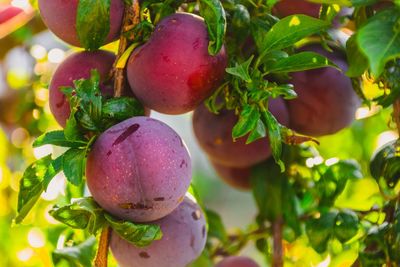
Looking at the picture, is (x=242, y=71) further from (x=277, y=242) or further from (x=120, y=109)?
(x=277, y=242)

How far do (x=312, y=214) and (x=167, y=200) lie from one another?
0.41m

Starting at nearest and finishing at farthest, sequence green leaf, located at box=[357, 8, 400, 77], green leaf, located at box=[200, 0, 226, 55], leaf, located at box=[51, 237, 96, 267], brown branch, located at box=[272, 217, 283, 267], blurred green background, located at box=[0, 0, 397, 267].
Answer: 1. green leaf, located at box=[357, 8, 400, 77]
2. green leaf, located at box=[200, 0, 226, 55]
3. leaf, located at box=[51, 237, 96, 267]
4. brown branch, located at box=[272, 217, 283, 267]
5. blurred green background, located at box=[0, 0, 397, 267]

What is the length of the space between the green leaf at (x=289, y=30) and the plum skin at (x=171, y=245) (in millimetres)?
204

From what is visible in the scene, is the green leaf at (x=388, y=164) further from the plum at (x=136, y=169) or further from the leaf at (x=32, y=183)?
the leaf at (x=32, y=183)

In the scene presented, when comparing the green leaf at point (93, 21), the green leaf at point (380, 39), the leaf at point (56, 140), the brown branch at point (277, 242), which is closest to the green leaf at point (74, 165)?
the leaf at point (56, 140)

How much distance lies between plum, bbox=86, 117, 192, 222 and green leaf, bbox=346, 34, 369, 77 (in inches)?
7.5

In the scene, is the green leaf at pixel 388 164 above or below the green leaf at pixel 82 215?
below

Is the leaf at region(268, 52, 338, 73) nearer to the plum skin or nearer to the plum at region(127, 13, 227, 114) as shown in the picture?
the plum at region(127, 13, 227, 114)

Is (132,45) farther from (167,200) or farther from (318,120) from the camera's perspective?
(318,120)

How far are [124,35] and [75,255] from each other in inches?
10.5

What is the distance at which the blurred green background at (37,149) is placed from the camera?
1077 millimetres

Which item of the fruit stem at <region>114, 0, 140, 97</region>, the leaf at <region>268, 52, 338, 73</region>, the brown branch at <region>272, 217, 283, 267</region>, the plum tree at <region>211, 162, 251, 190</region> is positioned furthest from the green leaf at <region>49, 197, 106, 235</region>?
the plum tree at <region>211, 162, 251, 190</region>

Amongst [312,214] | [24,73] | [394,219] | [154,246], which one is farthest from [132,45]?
[24,73]

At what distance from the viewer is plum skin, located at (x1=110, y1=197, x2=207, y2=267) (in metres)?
0.78
